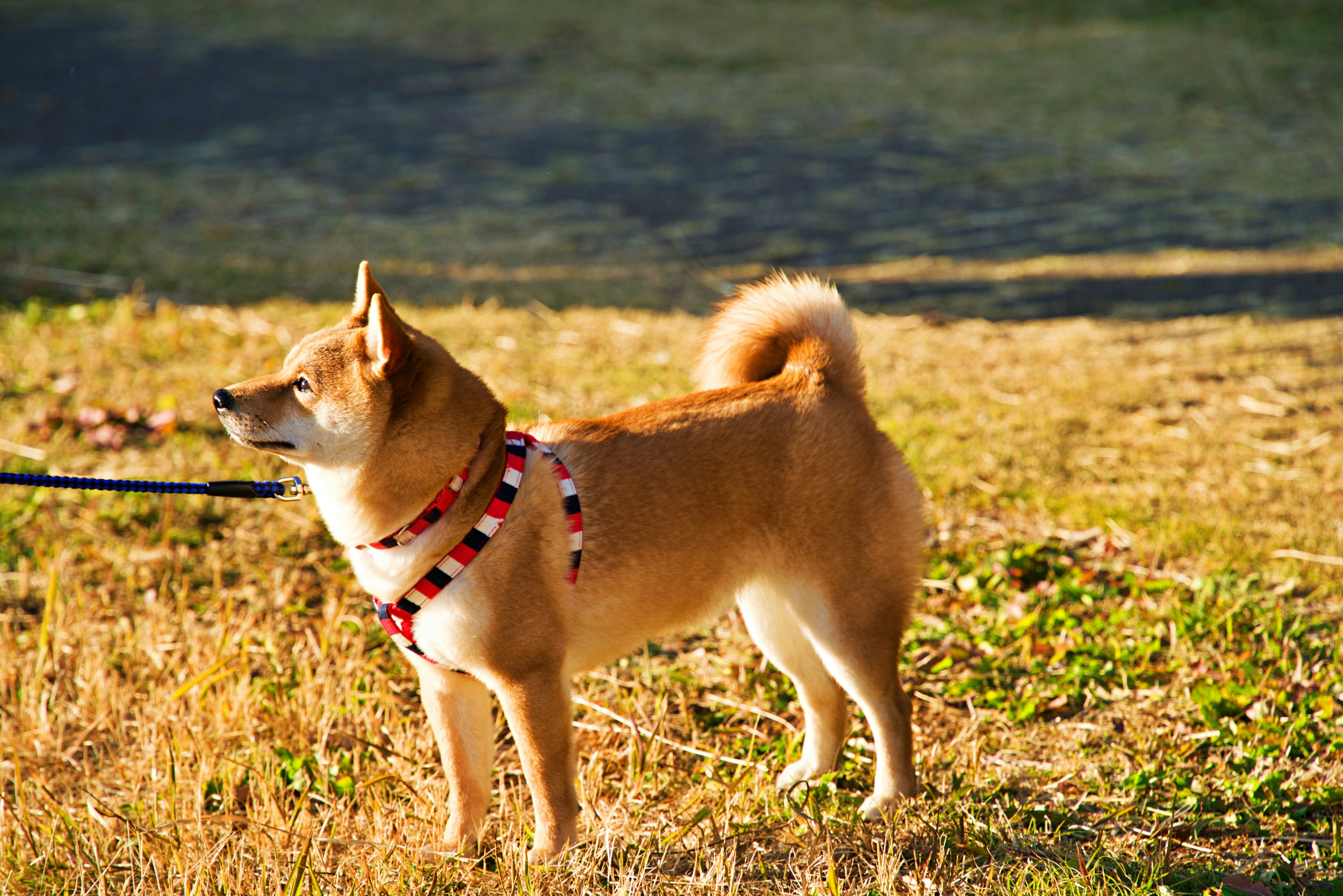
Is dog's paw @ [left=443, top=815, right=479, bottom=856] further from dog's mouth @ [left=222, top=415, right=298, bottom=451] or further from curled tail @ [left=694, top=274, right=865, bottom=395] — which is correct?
curled tail @ [left=694, top=274, right=865, bottom=395]

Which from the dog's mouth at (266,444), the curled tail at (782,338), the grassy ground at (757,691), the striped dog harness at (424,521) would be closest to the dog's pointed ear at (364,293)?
the dog's mouth at (266,444)

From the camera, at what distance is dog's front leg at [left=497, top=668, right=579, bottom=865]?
261 centimetres

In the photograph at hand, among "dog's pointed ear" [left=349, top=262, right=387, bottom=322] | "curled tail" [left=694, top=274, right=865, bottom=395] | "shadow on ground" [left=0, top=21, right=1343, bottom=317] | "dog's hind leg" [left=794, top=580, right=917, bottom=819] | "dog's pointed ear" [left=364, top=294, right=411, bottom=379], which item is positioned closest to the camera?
"dog's pointed ear" [left=364, top=294, right=411, bottom=379]

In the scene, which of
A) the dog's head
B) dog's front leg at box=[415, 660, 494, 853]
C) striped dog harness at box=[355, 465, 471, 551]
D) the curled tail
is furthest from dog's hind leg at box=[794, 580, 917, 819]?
the dog's head

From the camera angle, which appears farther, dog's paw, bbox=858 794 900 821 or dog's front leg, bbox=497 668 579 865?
dog's paw, bbox=858 794 900 821

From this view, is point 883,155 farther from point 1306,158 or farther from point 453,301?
point 453,301

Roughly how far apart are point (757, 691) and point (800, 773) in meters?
0.47

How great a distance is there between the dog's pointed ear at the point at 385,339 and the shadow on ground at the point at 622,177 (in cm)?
553

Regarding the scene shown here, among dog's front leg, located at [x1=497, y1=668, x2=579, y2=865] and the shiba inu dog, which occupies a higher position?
the shiba inu dog

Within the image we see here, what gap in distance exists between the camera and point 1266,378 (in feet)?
19.9

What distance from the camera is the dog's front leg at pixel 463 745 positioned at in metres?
2.82

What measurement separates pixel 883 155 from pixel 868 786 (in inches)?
386

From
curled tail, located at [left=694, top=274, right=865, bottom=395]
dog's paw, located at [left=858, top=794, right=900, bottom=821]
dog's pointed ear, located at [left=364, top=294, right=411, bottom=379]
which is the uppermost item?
dog's pointed ear, located at [left=364, top=294, right=411, bottom=379]

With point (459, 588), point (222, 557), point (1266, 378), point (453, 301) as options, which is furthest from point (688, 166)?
point (459, 588)
